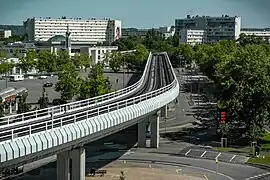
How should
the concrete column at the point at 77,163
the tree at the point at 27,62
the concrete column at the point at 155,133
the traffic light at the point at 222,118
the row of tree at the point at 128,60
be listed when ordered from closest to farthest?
the concrete column at the point at 77,163
the concrete column at the point at 155,133
the traffic light at the point at 222,118
the tree at the point at 27,62
the row of tree at the point at 128,60

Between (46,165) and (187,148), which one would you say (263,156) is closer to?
(187,148)

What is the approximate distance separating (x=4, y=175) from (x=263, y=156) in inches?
918

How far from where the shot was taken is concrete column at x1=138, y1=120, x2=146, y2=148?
49.2 m

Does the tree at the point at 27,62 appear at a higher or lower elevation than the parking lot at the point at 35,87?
higher

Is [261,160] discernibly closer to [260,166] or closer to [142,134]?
[260,166]

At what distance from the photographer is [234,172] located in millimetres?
40562

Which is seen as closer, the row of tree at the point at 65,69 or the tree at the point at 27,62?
the row of tree at the point at 65,69

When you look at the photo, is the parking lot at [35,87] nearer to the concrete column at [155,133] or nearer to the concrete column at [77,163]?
the concrete column at [155,133]

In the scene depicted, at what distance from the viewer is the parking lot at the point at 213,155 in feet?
148

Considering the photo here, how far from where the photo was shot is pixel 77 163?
30.9 metres

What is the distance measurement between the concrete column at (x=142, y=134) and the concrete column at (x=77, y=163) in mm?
18458

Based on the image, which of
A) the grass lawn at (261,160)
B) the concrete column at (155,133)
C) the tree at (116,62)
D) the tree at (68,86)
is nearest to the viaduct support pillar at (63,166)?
the grass lawn at (261,160)

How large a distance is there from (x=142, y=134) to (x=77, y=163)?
18.9 m

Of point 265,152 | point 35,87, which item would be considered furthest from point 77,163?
point 35,87
